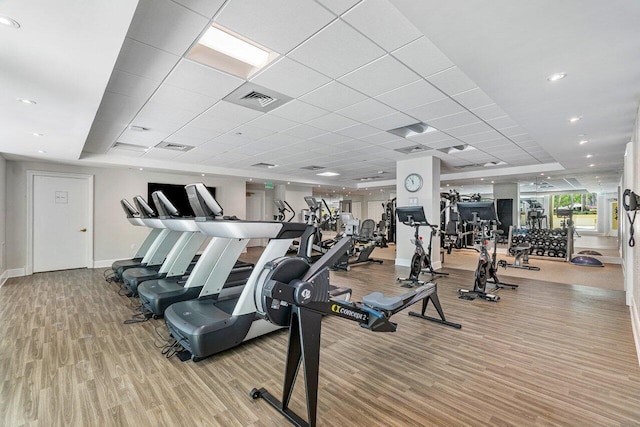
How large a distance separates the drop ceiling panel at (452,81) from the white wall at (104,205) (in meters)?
7.45

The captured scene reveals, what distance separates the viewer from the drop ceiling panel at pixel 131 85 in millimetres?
2824

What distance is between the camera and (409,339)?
9.68 feet

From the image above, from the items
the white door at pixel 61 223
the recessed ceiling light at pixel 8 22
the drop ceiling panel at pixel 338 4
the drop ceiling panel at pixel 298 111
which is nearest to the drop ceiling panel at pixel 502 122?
the drop ceiling panel at pixel 298 111

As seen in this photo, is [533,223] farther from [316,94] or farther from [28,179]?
[28,179]

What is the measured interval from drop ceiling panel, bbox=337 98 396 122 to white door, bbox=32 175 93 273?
6782 mm

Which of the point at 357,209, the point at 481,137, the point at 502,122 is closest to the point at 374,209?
the point at 357,209

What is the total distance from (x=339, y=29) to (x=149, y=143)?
4813 millimetres

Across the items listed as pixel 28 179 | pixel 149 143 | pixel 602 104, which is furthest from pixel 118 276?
pixel 602 104

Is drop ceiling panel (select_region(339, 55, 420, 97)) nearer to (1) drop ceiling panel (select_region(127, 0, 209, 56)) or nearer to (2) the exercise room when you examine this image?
(2) the exercise room

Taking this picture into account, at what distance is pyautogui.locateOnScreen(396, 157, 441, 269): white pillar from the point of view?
6516 mm

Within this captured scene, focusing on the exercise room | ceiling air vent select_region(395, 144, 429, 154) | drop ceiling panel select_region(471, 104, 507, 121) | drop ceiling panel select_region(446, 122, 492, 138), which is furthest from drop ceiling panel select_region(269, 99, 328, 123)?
ceiling air vent select_region(395, 144, 429, 154)

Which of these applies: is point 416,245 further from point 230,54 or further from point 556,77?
Result: point 230,54

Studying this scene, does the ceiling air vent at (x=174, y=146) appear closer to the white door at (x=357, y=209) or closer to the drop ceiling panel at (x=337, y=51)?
the drop ceiling panel at (x=337, y=51)

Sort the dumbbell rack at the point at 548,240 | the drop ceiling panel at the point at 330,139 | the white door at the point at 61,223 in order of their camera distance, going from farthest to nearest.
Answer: the dumbbell rack at the point at 548,240 < the white door at the point at 61,223 < the drop ceiling panel at the point at 330,139
